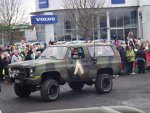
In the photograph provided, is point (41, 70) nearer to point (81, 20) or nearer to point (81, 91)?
point (81, 91)

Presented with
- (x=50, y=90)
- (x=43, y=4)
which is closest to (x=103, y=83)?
(x=50, y=90)

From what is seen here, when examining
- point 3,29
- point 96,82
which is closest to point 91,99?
point 96,82

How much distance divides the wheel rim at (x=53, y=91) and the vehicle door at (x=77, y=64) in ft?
2.08

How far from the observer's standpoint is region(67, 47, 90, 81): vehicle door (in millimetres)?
12273

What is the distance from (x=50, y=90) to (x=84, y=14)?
23371mm

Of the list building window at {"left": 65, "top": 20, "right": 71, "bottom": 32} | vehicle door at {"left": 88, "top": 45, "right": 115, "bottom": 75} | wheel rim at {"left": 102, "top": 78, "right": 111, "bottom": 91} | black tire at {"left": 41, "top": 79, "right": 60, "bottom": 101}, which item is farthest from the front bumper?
building window at {"left": 65, "top": 20, "right": 71, "bottom": 32}

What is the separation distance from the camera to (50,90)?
11.8m

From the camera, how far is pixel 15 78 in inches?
479

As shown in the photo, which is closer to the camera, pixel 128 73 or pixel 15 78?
pixel 15 78

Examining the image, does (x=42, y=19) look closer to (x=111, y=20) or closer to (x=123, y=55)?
(x=123, y=55)

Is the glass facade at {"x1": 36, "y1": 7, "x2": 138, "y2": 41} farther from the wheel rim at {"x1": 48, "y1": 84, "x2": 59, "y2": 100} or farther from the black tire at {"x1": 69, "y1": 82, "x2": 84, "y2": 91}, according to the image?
the wheel rim at {"x1": 48, "y1": 84, "x2": 59, "y2": 100}

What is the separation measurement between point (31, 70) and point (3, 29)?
26.5m

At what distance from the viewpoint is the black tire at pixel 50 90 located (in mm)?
11533

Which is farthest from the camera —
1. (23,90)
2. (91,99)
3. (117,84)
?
(117,84)
